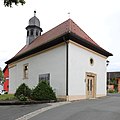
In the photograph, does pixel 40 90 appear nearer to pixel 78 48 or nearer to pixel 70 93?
pixel 70 93

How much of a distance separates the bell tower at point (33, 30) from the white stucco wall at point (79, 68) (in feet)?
36.1

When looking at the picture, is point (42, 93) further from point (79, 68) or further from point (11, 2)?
point (11, 2)

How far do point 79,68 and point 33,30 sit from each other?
531 inches

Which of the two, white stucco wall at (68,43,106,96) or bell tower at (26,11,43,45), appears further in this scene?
bell tower at (26,11,43,45)

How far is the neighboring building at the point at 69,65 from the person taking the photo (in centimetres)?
1961

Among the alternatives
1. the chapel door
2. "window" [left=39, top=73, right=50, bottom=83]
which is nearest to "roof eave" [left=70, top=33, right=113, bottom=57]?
the chapel door

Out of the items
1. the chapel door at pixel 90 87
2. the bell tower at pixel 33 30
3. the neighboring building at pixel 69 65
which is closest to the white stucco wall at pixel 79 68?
the neighboring building at pixel 69 65

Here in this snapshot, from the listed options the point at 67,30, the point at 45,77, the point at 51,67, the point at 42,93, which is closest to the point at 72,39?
the point at 67,30

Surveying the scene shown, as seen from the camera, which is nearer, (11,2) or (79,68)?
(11,2)

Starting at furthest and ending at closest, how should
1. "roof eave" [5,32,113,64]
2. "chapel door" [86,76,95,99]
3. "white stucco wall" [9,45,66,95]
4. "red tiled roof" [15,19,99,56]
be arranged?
1. "red tiled roof" [15,19,99,56]
2. "chapel door" [86,76,95,99]
3. "white stucco wall" [9,45,66,95]
4. "roof eave" [5,32,113,64]

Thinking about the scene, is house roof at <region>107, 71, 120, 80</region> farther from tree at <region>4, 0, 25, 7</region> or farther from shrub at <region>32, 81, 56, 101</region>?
tree at <region>4, 0, 25, 7</region>

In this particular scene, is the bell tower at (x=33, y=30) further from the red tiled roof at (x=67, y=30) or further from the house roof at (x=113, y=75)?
the house roof at (x=113, y=75)

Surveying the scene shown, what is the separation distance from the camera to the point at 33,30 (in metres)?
32.2

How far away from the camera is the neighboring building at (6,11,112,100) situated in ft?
64.3
